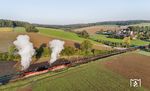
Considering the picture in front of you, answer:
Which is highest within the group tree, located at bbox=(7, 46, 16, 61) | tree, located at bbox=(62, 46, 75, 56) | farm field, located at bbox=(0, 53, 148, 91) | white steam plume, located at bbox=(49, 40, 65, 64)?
farm field, located at bbox=(0, 53, 148, 91)

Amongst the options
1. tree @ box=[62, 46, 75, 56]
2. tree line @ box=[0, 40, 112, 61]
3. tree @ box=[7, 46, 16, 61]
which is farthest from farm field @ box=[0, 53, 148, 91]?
tree @ box=[62, 46, 75, 56]

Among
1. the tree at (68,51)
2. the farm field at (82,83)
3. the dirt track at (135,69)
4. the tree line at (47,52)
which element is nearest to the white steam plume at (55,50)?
the tree line at (47,52)

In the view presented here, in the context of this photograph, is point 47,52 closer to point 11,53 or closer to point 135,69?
point 11,53

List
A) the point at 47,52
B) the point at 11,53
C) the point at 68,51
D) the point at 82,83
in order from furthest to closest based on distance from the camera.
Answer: the point at 68,51 < the point at 47,52 < the point at 11,53 < the point at 82,83

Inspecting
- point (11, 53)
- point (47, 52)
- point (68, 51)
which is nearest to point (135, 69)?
point (47, 52)

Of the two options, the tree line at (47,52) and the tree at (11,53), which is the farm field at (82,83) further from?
the tree line at (47,52)

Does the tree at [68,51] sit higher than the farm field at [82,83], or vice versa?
the farm field at [82,83]

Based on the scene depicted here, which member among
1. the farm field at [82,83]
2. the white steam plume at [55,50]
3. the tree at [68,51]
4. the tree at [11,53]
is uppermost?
the farm field at [82,83]

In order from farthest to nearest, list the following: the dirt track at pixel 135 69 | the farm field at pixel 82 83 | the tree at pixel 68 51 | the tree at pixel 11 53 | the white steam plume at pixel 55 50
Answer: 1. the tree at pixel 68 51
2. the tree at pixel 11 53
3. the white steam plume at pixel 55 50
4. the dirt track at pixel 135 69
5. the farm field at pixel 82 83

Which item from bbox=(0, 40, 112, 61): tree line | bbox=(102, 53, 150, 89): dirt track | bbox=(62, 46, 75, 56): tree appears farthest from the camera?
bbox=(62, 46, 75, 56): tree

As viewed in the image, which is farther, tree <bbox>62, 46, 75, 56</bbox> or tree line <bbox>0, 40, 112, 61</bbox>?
tree <bbox>62, 46, 75, 56</bbox>

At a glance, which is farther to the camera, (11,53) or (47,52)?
(47,52)

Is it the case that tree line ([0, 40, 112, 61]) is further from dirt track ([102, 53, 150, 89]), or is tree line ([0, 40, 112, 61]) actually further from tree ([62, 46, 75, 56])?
dirt track ([102, 53, 150, 89])
